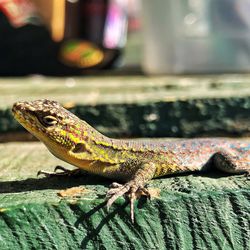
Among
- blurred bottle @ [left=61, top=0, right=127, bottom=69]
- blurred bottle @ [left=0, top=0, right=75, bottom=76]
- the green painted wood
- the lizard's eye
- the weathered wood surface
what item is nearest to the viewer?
the weathered wood surface

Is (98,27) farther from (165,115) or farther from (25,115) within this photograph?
(25,115)

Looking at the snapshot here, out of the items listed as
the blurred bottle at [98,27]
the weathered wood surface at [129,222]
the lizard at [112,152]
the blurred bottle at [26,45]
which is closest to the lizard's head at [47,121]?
the lizard at [112,152]

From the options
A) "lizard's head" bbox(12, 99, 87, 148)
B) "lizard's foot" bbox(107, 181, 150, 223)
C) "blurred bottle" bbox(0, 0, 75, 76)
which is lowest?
"blurred bottle" bbox(0, 0, 75, 76)

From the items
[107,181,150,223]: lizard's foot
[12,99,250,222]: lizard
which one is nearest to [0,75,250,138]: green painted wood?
[12,99,250,222]: lizard

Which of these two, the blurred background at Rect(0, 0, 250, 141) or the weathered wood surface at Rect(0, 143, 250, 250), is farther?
the blurred background at Rect(0, 0, 250, 141)

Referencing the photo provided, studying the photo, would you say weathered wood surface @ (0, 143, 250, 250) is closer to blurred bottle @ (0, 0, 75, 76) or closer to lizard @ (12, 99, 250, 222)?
lizard @ (12, 99, 250, 222)

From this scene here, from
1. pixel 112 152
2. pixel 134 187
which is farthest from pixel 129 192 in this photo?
pixel 112 152

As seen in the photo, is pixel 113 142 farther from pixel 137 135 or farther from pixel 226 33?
pixel 226 33
